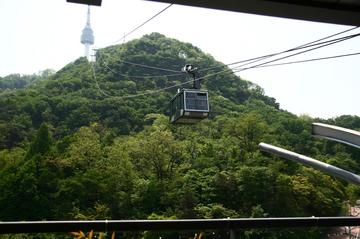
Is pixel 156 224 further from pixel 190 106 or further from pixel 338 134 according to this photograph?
pixel 190 106

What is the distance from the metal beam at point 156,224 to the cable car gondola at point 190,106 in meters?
10.6

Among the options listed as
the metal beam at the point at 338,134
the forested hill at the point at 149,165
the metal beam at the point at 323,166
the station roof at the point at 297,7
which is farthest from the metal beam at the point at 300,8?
the forested hill at the point at 149,165

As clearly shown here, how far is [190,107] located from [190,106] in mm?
44

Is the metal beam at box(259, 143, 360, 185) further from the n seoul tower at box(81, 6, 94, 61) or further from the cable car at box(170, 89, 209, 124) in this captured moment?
the n seoul tower at box(81, 6, 94, 61)

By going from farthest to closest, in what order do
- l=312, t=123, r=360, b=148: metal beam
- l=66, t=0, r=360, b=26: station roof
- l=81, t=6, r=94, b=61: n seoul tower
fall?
1. l=81, t=6, r=94, b=61: n seoul tower
2. l=312, t=123, r=360, b=148: metal beam
3. l=66, t=0, r=360, b=26: station roof

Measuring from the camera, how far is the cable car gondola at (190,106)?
41.6ft

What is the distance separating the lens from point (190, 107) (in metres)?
12.7

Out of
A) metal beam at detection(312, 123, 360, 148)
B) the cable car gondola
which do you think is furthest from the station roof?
the cable car gondola

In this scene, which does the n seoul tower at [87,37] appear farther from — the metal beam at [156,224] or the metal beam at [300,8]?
the metal beam at [156,224]

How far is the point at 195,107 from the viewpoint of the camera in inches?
501

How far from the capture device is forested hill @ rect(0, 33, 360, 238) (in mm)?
36188

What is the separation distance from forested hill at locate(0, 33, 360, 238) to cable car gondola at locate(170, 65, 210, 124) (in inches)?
495

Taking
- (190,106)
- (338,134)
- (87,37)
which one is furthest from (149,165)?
(87,37)

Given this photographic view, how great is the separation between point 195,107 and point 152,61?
214 feet
